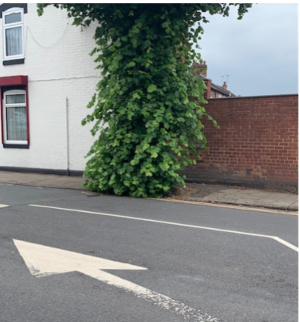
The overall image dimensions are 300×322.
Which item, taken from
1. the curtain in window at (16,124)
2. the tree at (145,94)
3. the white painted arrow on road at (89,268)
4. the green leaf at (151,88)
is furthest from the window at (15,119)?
the white painted arrow on road at (89,268)

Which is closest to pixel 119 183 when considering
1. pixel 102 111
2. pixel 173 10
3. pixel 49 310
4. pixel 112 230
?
pixel 102 111

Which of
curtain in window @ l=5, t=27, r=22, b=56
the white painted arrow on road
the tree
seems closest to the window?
curtain in window @ l=5, t=27, r=22, b=56

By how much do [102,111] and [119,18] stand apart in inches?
89.0

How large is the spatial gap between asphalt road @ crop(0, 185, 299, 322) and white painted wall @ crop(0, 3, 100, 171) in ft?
19.0

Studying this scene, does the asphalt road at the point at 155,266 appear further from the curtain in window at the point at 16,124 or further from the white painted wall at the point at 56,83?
the curtain in window at the point at 16,124

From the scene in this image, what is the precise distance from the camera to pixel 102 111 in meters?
9.93

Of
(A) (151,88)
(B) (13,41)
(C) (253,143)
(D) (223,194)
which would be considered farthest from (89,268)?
(B) (13,41)

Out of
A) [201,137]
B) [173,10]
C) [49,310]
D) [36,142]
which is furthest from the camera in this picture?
[36,142]

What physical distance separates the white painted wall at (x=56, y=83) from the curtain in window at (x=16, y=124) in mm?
599

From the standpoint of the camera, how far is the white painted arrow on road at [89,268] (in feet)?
11.8

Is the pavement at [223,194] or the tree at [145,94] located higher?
the tree at [145,94]

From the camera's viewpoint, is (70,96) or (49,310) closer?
(49,310)

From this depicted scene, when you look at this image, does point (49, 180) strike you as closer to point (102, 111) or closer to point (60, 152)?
point (60, 152)

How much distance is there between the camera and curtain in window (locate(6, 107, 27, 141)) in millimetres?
14852
